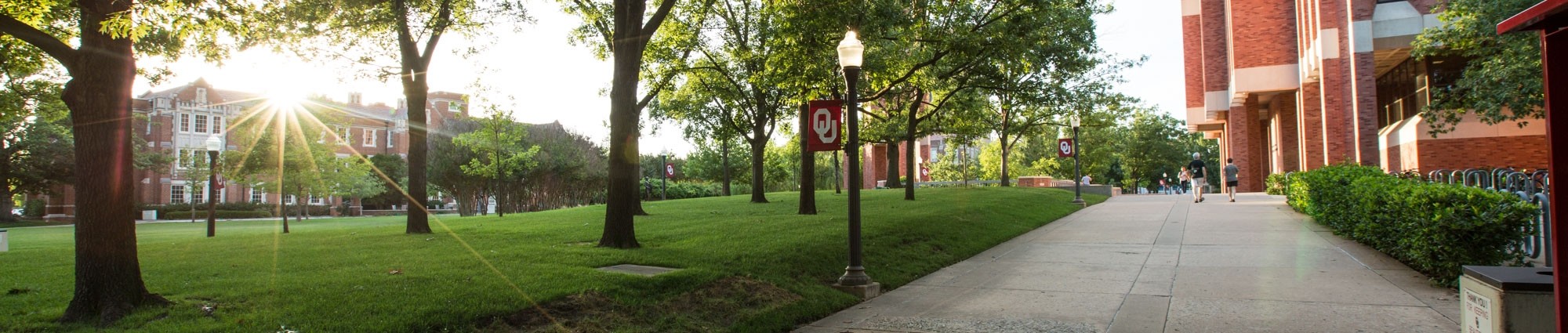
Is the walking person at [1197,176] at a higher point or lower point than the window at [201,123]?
lower

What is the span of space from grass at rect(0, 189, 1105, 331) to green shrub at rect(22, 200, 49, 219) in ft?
134

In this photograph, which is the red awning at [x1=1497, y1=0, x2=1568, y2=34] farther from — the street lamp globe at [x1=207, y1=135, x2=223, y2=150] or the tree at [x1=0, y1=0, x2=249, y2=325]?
the street lamp globe at [x1=207, y1=135, x2=223, y2=150]

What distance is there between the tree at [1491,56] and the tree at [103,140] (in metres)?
19.4

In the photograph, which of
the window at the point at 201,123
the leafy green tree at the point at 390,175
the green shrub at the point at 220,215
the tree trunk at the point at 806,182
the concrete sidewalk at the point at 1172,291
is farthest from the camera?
the leafy green tree at the point at 390,175

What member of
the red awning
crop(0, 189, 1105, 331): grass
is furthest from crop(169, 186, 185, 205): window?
the red awning

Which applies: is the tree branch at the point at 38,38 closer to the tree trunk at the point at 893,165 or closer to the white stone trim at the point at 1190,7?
the tree trunk at the point at 893,165

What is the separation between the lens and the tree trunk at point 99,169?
241 inches

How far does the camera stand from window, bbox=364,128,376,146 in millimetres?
61200

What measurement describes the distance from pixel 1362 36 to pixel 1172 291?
19.0 meters

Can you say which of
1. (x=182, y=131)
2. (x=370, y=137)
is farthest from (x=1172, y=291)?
(x=370, y=137)

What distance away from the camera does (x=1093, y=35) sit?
2294 cm

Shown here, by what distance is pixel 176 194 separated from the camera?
170 ft

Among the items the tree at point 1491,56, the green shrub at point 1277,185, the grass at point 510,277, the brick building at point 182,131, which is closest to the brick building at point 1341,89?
the green shrub at point 1277,185

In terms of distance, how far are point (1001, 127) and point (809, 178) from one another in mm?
22725
